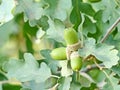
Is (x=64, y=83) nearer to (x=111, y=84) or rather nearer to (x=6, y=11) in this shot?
(x=111, y=84)

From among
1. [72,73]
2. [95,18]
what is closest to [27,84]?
[72,73]

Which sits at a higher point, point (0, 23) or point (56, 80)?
point (0, 23)

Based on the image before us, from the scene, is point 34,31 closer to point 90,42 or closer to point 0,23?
point 0,23

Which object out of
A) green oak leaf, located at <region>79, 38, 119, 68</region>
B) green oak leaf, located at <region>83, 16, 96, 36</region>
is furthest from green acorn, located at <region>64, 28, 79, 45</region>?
green oak leaf, located at <region>83, 16, 96, 36</region>

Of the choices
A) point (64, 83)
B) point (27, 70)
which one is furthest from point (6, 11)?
point (64, 83)

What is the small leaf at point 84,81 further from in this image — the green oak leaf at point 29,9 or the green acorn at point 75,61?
the green oak leaf at point 29,9

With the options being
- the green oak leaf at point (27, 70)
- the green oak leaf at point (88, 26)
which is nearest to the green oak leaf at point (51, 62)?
the green oak leaf at point (27, 70)

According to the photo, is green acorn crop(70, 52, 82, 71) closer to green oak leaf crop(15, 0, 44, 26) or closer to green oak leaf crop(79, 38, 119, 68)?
green oak leaf crop(79, 38, 119, 68)
